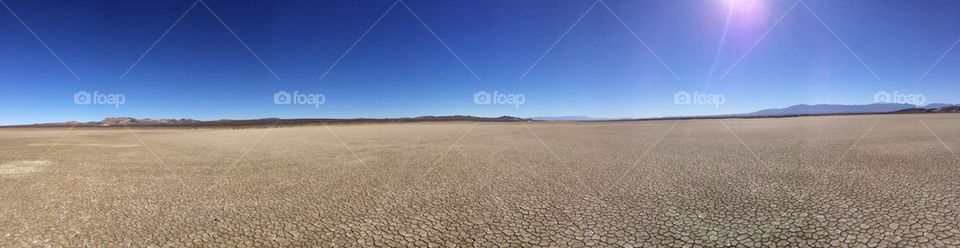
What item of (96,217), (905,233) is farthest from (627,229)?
(96,217)

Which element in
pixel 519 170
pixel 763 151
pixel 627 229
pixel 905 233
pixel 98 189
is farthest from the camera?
pixel 763 151

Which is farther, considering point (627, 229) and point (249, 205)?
point (249, 205)

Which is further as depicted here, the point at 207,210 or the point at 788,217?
the point at 207,210

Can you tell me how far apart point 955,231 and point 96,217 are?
6959mm

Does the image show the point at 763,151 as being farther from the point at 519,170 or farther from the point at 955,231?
the point at 955,231

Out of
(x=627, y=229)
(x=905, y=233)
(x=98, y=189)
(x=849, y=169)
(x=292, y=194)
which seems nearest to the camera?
(x=905, y=233)

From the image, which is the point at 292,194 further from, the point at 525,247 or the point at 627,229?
the point at 627,229

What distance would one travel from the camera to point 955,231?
10.6 ft

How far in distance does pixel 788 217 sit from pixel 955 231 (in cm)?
97

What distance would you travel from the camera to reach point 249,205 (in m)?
4.82

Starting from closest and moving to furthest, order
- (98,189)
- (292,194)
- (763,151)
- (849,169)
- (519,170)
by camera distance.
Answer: (292,194)
(98,189)
(849,169)
(519,170)
(763,151)

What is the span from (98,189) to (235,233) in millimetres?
3563

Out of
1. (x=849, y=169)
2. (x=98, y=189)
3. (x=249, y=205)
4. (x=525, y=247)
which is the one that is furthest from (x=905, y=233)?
(x=98, y=189)

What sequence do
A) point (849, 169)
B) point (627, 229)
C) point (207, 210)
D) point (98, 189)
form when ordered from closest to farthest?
1. point (627, 229)
2. point (207, 210)
3. point (98, 189)
4. point (849, 169)
